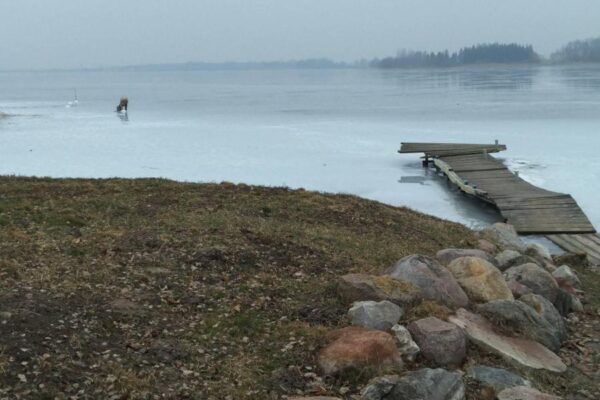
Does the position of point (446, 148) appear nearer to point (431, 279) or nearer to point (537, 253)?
point (537, 253)

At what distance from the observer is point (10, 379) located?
434 centimetres

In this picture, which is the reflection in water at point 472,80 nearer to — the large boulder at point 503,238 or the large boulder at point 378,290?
the large boulder at point 503,238

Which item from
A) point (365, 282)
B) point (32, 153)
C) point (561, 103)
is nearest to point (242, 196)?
point (365, 282)

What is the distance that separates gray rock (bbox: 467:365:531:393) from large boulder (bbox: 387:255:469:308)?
1226mm

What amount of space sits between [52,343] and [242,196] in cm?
663

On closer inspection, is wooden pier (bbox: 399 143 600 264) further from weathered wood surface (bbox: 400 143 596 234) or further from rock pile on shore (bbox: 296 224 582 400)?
rock pile on shore (bbox: 296 224 582 400)

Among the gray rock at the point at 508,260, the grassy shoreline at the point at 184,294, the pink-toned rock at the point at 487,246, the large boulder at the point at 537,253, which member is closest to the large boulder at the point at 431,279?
the grassy shoreline at the point at 184,294

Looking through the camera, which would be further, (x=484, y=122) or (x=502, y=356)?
(x=484, y=122)

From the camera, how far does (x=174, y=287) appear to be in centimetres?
641

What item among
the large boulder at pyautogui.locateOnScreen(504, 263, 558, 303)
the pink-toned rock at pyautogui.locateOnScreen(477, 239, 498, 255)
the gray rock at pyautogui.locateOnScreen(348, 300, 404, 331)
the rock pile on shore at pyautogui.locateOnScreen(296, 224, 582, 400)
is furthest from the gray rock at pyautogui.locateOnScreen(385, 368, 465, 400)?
the pink-toned rock at pyautogui.locateOnScreen(477, 239, 498, 255)

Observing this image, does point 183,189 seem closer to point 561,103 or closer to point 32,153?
point 32,153

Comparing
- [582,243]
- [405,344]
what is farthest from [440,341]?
[582,243]

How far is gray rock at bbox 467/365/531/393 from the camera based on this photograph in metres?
5.01

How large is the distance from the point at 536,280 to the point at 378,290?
8.54 ft
